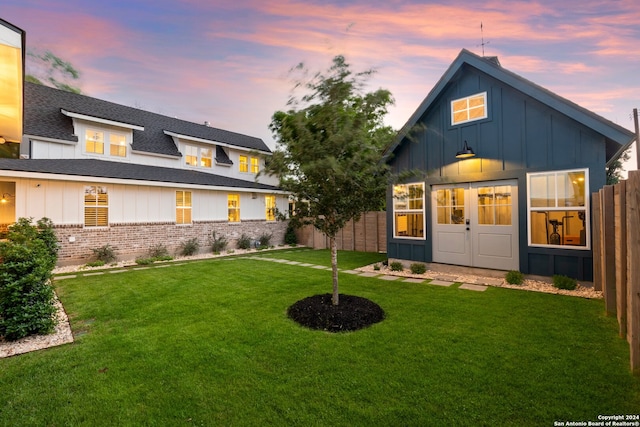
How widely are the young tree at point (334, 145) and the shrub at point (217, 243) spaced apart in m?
10.3

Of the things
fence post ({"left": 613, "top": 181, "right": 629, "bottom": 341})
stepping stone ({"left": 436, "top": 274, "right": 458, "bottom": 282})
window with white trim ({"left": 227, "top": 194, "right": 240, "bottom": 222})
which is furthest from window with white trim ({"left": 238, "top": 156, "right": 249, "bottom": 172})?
fence post ({"left": 613, "top": 181, "right": 629, "bottom": 341})

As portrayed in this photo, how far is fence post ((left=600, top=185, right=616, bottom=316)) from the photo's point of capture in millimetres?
4352

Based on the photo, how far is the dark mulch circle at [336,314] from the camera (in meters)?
4.33

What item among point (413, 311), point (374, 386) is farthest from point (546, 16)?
point (374, 386)

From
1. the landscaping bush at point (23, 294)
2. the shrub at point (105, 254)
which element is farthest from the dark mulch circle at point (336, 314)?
the shrub at point (105, 254)

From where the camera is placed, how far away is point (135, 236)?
11664 millimetres

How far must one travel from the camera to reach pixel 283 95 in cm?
485

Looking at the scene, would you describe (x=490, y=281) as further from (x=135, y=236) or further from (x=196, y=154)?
(x=196, y=154)

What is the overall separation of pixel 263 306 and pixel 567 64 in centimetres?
1115

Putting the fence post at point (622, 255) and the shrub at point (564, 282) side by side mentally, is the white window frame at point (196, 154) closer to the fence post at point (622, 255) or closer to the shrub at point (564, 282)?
the shrub at point (564, 282)

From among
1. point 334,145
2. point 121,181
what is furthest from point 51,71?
point 334,145

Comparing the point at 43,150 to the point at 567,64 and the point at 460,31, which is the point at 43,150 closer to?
the point at 460,31

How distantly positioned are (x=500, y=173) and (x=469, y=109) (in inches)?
77.0

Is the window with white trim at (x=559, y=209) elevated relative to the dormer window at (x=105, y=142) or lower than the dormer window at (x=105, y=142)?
lower
